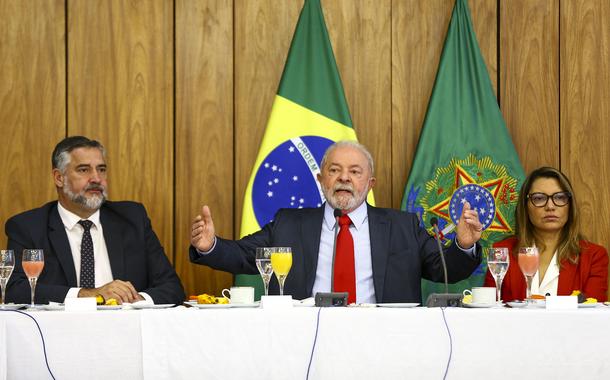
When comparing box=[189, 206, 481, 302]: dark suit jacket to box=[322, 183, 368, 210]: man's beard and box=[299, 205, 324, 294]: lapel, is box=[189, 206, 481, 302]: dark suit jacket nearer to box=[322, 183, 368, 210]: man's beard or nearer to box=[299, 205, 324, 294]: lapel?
box=[299, 205, 324, 294]: lapel

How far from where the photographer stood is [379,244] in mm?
4082

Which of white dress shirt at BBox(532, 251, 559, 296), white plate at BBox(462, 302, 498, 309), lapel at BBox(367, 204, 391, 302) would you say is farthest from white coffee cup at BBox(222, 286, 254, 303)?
white dress shirt at BBox(532, 251, 559, 296)

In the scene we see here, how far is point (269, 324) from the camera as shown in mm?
2717

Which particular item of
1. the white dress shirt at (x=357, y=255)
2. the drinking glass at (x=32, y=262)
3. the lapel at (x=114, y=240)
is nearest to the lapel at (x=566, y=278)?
the white dress shirt at (x=357, y=255)

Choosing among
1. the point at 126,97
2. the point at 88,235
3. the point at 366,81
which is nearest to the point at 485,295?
the point at 88,235

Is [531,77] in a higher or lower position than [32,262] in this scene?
higher

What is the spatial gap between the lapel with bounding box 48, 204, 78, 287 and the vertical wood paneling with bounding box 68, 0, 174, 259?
32.1 inches

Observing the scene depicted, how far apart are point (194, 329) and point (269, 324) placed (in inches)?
9.2

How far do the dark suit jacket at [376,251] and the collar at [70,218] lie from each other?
801mm

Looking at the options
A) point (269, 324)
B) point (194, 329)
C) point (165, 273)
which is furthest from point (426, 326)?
point (165, 273)

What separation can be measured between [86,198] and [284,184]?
109cm

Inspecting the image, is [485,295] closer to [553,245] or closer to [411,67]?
[553,245]

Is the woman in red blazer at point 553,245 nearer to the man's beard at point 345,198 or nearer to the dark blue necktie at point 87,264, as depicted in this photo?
the man's beard at point 345,198

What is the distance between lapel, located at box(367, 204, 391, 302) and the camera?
4.00 m
